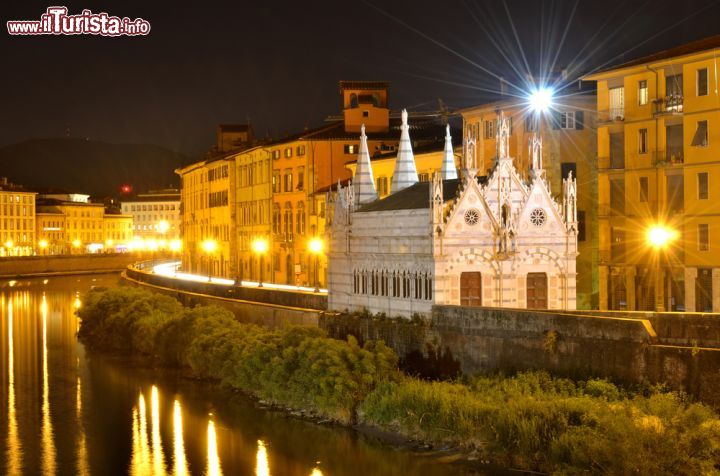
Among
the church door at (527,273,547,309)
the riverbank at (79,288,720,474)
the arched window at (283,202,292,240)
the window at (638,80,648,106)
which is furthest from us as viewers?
the arched window at (283,202,292,240)

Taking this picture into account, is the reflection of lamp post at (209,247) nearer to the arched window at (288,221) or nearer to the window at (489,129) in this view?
the arched window at (288,221)

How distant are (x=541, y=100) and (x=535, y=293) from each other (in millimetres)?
17047

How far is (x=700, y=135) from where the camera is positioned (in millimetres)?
44938

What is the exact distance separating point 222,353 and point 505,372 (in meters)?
15.8

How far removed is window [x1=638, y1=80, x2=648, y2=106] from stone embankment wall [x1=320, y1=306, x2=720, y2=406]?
16088mm

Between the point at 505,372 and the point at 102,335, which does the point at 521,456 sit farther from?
the point at 102,335

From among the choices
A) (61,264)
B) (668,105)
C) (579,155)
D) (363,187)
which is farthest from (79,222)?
(668,105)

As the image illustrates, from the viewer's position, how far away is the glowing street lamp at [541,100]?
2163 inches

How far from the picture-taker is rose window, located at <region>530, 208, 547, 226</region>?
1628 inches

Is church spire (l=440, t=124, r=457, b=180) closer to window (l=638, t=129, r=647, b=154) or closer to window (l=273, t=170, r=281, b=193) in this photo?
window (l=638, t=129, r=647, b=154)

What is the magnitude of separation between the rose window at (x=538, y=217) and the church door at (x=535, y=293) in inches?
80.5

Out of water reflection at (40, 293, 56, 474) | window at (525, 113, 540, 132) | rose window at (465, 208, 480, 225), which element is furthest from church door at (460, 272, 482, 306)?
water reflection at (40, 293, 56, 474)

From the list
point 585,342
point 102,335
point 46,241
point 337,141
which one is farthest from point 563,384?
point 46,241

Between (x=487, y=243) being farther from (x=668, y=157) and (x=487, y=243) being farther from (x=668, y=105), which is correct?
(x=668, y=105)
